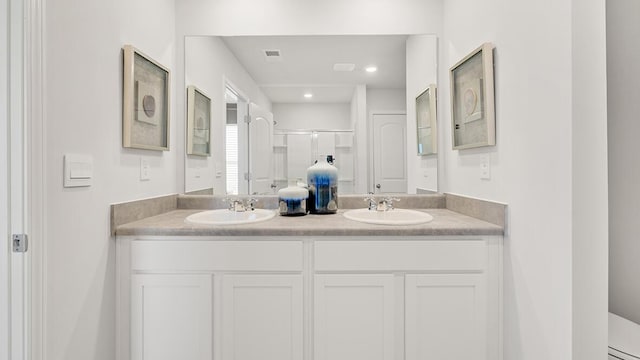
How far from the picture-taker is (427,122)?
2.04 m

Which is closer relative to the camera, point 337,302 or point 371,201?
point 337,302

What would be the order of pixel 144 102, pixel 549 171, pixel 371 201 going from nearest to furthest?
pixel 549 171 → pixel 144 102 → pixel 371 201

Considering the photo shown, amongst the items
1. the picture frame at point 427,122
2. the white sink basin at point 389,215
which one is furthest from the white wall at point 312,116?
the white sink basin at point 389,215

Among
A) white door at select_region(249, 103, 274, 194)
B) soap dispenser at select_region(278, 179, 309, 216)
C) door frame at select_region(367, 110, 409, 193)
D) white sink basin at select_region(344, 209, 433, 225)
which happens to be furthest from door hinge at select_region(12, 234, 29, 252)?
door frame at select_region(367, 110, 409, 193)

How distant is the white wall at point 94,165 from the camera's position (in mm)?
1136

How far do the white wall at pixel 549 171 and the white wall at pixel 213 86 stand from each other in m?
1.38

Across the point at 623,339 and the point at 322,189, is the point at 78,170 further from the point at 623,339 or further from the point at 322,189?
the point at 623,339

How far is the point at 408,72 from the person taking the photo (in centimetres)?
207

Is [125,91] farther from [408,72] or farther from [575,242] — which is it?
[575,242]

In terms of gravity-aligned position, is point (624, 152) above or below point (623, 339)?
above

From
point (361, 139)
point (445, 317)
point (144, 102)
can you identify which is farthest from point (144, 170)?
point (445, 317)

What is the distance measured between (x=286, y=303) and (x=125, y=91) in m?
1.25

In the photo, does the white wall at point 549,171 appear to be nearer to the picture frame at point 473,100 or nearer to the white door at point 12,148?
the picture frame at point 473,100

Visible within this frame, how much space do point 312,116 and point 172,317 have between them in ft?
4.43
